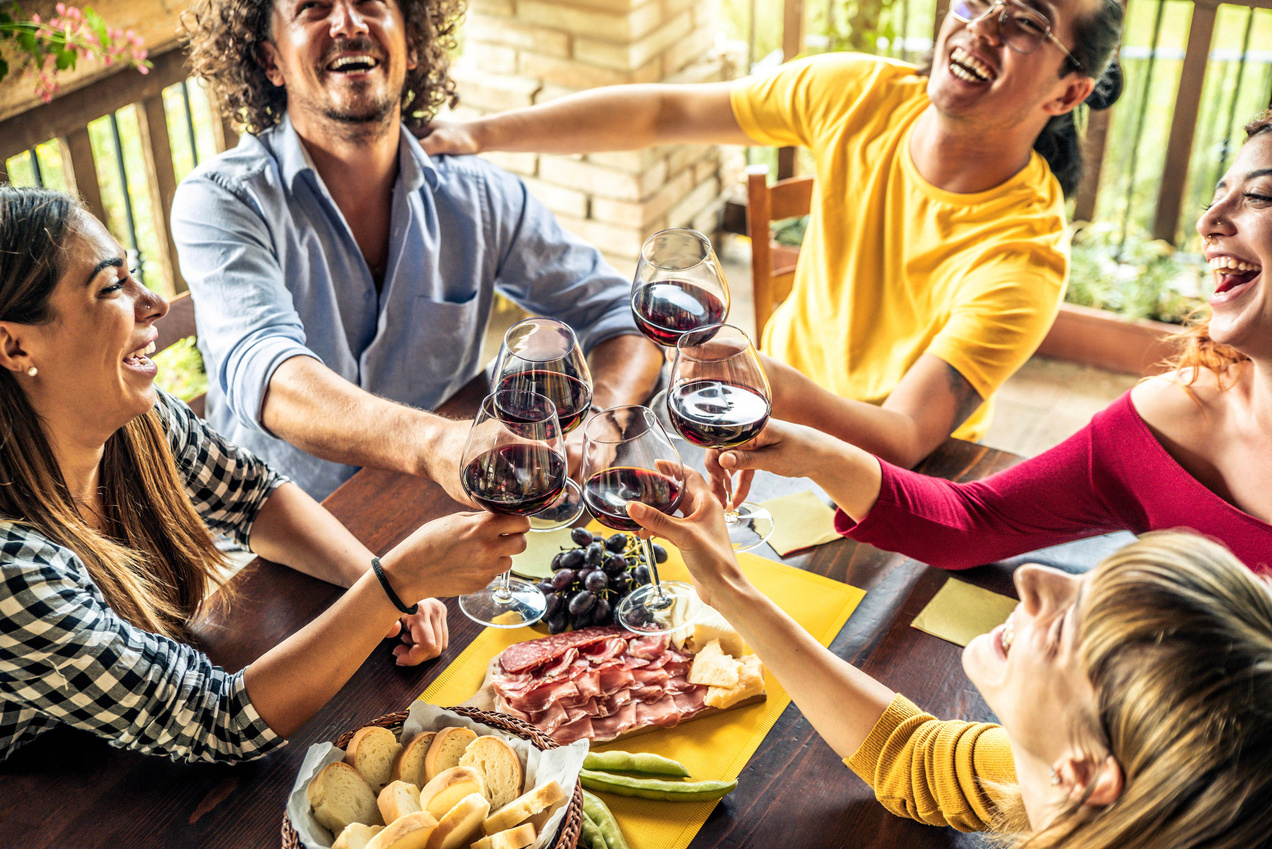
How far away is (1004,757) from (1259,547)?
23.7 inches

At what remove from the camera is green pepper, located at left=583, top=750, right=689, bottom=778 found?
1172mm

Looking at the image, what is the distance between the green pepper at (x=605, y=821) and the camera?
1.10m

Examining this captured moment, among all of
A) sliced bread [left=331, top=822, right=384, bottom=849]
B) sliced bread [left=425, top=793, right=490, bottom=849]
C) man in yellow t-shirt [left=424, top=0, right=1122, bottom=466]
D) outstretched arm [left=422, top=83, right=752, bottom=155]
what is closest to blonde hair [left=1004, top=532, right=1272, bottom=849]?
sliced bread [left=425, top=793, right=490, bottom=849]

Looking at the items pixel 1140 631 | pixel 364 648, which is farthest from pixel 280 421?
pixel 1140 631

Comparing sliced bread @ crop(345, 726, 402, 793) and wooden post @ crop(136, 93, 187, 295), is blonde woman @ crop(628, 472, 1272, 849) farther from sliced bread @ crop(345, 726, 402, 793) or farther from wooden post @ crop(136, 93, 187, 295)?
wooden post @ crop(136, 93, 187, 295)

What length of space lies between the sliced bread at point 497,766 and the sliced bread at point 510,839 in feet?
0.22

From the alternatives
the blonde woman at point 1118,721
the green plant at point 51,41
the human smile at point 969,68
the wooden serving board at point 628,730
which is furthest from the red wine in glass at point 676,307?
the green plant at point 51,41

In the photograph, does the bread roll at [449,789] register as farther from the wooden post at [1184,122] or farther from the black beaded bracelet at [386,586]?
the wooden post at [1184,122]

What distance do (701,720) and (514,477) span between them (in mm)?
383

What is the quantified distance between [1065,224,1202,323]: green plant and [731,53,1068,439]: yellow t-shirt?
1.75 metres

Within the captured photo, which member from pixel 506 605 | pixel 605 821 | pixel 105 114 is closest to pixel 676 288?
pixel 506 605

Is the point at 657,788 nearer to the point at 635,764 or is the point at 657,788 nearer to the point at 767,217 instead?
the point at 635,764

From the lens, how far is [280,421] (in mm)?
1683

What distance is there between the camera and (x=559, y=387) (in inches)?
53.3
